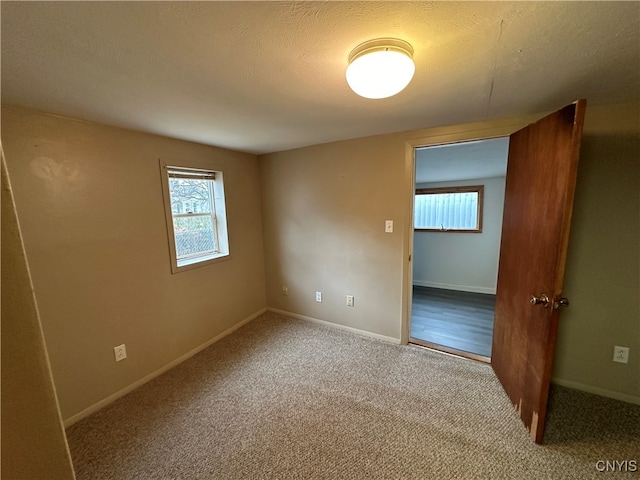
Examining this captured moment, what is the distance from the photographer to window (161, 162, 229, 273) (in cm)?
237

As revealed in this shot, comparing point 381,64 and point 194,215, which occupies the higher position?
point 381,64

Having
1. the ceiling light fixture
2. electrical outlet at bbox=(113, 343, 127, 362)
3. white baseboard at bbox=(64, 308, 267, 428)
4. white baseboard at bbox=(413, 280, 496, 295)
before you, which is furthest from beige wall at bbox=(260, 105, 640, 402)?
white baseboard at bbox=(413, 280, 496, 295)

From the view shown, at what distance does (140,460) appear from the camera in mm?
1511

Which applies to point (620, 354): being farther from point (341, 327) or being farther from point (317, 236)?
point (317, 236)

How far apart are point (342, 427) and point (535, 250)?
1670mm

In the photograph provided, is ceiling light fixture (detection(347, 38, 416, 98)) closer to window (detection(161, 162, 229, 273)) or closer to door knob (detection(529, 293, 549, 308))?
door knob (detection(529, 293, 549, 308))

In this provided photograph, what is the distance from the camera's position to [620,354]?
1827 millimetres

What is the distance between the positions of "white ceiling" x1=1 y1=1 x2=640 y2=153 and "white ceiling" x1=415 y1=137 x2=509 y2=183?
27.4 inches

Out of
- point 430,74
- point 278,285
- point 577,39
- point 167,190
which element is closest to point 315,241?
point 278,285

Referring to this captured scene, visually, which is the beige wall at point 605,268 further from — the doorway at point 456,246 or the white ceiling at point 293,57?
the doorway at point 456,246

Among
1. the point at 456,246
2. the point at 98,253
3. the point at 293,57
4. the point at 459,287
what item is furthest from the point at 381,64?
the point at 459,287

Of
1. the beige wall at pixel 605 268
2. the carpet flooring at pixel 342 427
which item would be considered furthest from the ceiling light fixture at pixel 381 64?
the carpet flooring at pixel 342 427

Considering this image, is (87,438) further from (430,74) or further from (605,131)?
(605,131)

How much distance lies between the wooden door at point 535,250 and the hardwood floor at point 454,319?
24.5 inches
